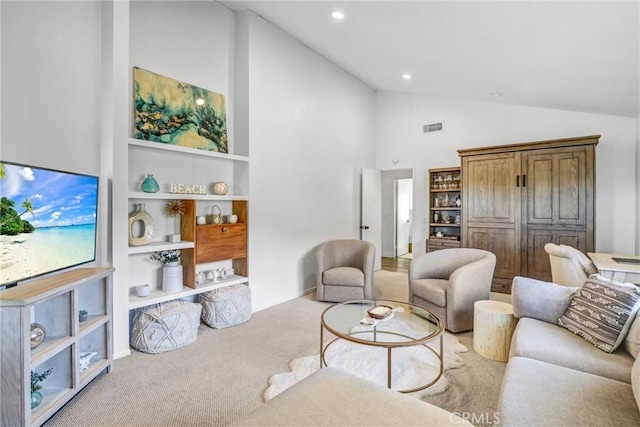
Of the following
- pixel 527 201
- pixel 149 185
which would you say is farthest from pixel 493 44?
pixel 149 185

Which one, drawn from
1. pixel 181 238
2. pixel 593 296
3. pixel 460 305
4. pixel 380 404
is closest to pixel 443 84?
pixel 460 305

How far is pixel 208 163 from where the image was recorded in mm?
3648

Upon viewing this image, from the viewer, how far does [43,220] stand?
1928 mm

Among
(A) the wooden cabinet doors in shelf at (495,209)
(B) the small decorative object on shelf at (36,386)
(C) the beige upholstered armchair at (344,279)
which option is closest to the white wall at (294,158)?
(C) the beige upholstered armchair at (344,279)

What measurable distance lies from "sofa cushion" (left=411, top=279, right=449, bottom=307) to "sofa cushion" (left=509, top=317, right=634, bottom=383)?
1078 millimetres

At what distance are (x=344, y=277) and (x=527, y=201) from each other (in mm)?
2710

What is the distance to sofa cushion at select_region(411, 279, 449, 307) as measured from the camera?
3.15m

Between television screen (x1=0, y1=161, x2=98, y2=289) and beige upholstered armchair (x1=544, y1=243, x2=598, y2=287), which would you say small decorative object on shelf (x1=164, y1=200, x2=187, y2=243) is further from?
beige upholstered armchair (x1=544, y1=243, x2=598, y2=287)

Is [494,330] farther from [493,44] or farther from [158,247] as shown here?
[158,247]

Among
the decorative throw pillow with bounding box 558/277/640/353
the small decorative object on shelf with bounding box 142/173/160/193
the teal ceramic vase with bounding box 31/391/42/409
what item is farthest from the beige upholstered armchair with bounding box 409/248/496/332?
the teal ceramic vase with bounding box 31/391/42/409

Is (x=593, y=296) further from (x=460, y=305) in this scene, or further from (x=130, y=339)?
(x=130, y=339)

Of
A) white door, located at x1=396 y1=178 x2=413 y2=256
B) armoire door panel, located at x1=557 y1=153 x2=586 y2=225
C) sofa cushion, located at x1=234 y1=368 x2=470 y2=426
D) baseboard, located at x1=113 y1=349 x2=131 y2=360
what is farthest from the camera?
white door, located at x1=396 y1=178 x2=413 y2=256

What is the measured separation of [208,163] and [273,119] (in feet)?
3.37

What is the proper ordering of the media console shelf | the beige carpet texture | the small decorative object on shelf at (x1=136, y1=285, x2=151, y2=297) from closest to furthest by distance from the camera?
the media console shelf, the beige carpet texture, the small decorative object on shelf at (x1=136, y1=285, x2=151, y2=297)
